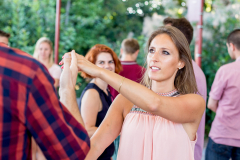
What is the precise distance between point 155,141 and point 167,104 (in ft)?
0.80

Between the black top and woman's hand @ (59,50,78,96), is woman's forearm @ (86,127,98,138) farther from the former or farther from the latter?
woman's hand @ (59,50,78,96)

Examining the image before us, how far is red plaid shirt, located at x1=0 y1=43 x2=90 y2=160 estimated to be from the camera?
2.18 feet

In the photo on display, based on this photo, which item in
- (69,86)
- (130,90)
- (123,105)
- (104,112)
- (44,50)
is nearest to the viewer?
(69,86)

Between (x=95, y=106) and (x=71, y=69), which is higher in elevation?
(x=71, y=69)

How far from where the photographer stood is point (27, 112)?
0.68 metres

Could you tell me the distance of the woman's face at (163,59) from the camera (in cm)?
143

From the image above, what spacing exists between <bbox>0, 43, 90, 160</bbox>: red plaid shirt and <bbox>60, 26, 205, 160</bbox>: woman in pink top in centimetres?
58

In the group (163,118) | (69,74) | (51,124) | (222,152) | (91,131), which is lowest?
(222,152)

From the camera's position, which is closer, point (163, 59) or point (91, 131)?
point (163, 59)

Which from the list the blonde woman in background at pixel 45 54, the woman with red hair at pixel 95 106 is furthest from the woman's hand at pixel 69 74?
the blonde woman in background at pixel 45 54

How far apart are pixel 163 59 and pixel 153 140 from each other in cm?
44

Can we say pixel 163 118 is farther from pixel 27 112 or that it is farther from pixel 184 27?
pixel 184 27

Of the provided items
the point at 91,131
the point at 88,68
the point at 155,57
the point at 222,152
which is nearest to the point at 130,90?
the point at 88,68

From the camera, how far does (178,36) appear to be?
148 centimetres
